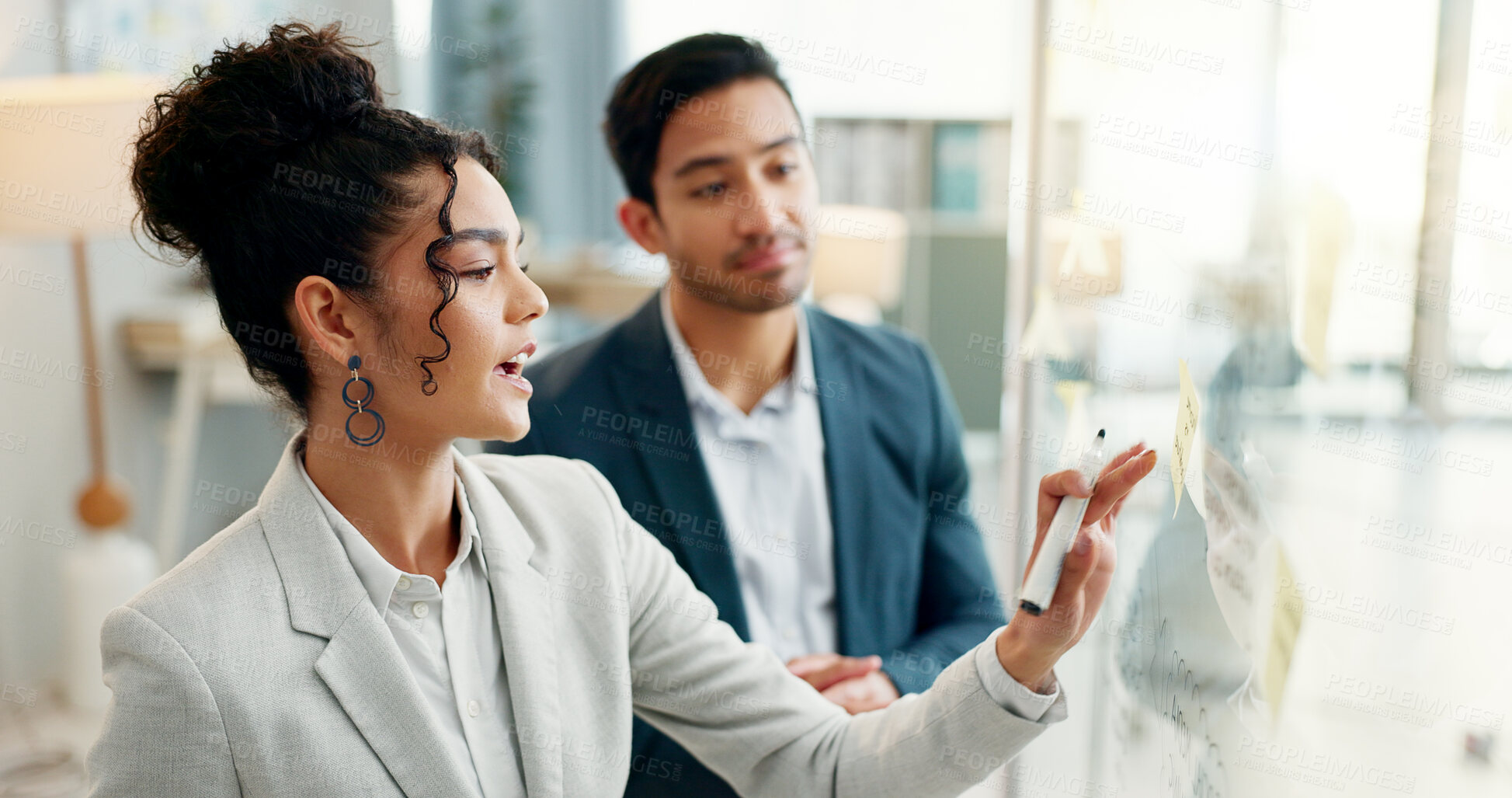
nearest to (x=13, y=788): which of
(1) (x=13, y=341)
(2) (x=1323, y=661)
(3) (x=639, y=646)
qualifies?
(1) (x=13, y=341)

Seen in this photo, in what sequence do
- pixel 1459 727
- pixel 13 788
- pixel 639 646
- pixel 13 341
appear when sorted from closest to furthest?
pixel 1459 727 → pixel 639 646 → pixel 13 788 → pixel 13 341

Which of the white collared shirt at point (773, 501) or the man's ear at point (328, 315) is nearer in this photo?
the man's ear at point (328, 315)

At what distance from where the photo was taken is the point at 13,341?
105 inches

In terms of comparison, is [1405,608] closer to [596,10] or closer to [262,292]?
Result: [262,292]

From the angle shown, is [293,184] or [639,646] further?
[639,646]

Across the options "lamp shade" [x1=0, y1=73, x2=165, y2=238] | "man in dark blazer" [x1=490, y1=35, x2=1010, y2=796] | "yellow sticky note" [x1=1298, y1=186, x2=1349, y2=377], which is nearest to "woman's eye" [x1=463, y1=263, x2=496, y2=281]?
"man in dark blazer" [x1=490, y1=35, x2=1010, y2=796]

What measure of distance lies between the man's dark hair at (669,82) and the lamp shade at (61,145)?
117 cm

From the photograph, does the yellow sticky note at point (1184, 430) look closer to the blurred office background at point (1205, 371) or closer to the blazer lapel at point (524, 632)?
the blurred office background at point (1205, 371)

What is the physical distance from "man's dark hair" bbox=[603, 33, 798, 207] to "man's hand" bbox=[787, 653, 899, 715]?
70 centimetres

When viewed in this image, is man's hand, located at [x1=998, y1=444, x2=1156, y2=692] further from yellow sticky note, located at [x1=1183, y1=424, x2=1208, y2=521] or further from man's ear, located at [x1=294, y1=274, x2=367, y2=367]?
man's ear, located at [x1=294, y1=274, x2=367, y2=367]

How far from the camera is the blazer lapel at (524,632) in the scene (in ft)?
3.18

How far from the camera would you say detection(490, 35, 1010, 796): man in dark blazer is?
4.79ft

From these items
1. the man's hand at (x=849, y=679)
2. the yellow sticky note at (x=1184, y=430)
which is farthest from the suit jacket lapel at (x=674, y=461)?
the yellow sticky note at (x=1184, y=430)

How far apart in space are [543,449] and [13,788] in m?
1.76
